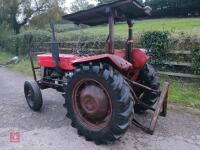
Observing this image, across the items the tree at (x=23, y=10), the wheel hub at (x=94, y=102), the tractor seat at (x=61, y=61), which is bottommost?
the wheel hub at (x=94, y=102)

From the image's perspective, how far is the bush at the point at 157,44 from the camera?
788 cm

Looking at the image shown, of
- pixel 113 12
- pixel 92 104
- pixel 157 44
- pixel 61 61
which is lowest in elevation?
pixel 92 104

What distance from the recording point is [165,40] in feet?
25.8

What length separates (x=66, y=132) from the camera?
437 cm

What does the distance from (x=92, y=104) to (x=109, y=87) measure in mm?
506

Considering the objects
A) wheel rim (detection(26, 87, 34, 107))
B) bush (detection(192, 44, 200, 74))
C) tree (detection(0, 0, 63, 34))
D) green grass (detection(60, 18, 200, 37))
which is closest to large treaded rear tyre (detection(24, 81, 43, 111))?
wheel rim (detection(26, 87, 34, 107))

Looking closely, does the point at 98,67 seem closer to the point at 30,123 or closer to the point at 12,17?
the point at 30,123

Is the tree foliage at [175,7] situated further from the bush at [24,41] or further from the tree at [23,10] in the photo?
the bush at [24,41]

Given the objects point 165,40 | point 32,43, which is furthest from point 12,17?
point 165,40

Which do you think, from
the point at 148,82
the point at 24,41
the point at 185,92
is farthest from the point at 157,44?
the point at 24,41

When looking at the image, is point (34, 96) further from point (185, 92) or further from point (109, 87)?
point (185, 92)

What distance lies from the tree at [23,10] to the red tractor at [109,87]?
2187cm

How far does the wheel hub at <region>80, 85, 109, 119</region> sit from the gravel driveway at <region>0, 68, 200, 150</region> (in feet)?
1.39

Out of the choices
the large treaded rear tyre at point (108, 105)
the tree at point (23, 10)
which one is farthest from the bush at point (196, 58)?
the tree at point (23, 10)
